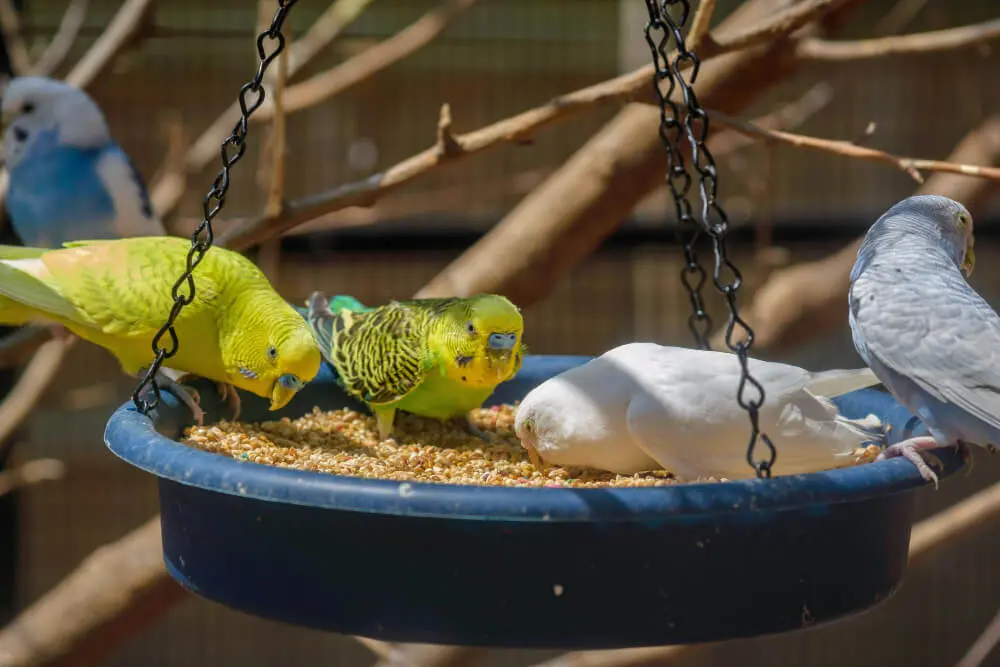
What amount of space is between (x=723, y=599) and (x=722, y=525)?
0.08 m

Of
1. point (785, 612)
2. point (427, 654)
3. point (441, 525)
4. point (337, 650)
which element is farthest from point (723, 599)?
point (337, 650)

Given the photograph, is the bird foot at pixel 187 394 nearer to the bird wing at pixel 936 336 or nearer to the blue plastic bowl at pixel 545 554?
the blue plastic bowl at pixel 545 554

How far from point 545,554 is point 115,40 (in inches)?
81.7

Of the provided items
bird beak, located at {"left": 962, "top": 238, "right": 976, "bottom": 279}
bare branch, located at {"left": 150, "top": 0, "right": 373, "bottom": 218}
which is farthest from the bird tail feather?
bare branch, located at {"left": 150, "top": 0, "right": 373, "bottom": 218}

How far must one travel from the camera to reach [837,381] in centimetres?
149

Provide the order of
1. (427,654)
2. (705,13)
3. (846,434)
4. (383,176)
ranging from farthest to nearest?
(427,654)
(383,176)
(705,13)
(846,434)

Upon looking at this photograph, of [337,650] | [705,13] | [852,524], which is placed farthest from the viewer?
[337,650]

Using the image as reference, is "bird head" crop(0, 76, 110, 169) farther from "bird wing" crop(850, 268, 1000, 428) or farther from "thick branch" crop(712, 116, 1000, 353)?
"bird wing" crop(850, 268, 1000, 428)

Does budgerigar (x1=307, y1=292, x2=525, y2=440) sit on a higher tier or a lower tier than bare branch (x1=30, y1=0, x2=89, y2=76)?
lower

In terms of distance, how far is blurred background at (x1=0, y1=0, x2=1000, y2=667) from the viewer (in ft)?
12.2

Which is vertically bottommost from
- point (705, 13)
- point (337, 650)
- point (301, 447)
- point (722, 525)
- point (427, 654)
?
point (337, 650)

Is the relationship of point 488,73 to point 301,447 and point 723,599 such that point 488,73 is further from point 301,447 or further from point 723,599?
point 723,599

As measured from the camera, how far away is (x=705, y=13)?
188cm

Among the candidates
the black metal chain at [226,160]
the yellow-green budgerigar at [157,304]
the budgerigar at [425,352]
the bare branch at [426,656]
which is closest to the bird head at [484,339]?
the budgerigar at [425,352]
